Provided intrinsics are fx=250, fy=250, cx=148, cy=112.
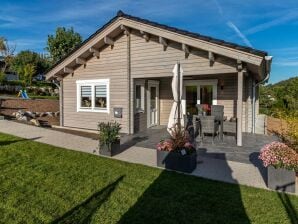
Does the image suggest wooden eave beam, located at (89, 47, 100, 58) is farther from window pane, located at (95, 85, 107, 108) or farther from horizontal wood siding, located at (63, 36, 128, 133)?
window pane, located at (95, 85, 107, 108)

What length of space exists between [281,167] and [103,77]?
921cm

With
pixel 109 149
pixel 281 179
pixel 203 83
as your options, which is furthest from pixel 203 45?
pixel 281 179

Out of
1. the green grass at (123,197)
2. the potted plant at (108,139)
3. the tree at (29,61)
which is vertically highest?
the tree at (29,61)

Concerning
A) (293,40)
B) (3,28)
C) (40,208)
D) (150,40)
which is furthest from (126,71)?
(3,28)

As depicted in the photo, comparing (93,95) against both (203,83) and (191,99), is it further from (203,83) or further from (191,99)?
(203,83)

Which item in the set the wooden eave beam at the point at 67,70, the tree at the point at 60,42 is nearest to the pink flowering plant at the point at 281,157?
the wooden eave beam at the point at 67,70

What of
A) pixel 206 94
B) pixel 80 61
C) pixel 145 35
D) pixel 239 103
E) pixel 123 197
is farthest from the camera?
pixel 80 61

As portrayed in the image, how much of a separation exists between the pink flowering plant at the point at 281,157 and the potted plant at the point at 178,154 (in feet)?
5.49

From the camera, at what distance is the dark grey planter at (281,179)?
489 cm

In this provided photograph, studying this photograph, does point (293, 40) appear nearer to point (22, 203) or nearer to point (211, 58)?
point (211, 58)

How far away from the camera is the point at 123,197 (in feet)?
14.8

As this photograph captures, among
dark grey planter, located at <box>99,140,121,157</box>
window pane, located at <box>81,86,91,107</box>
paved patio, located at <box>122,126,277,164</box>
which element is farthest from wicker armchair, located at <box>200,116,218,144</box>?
window pane, located at <box>81,86,91,107</box>

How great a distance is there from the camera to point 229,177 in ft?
18.9

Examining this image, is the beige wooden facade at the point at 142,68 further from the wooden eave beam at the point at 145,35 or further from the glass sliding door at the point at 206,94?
the glass sliding door at the point at 206,94
